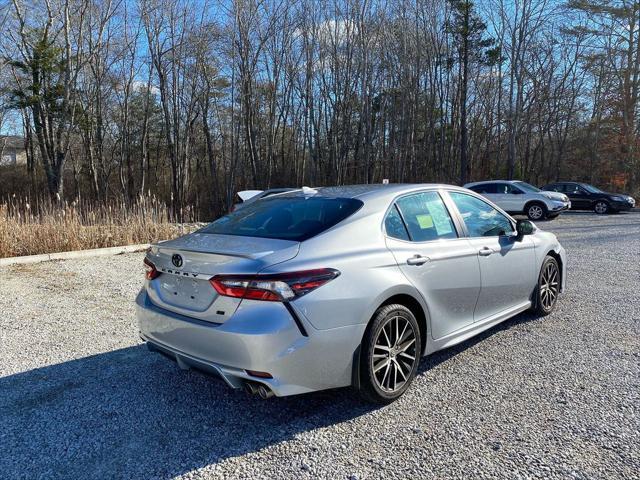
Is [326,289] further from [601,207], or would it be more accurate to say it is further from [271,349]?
[601,207]

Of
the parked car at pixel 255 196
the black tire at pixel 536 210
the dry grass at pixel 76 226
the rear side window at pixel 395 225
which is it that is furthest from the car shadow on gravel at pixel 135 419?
the black tire at pixel 536 210

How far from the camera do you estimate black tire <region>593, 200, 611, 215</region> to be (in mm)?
20408

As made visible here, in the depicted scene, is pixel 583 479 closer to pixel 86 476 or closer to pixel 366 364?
pixel 366 364

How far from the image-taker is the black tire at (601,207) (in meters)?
20.4

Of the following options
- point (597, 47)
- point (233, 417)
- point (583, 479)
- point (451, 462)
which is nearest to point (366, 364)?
point (451, 462)

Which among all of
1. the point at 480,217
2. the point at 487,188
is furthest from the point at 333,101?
the point at 480,217

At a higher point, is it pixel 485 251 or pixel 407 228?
pixel 407 228

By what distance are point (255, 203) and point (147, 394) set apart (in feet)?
5.64

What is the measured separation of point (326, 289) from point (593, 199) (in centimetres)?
2226

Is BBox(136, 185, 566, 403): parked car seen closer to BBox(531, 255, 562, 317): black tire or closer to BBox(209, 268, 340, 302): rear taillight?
BBox(209, 268, 340, 302): rear taillight

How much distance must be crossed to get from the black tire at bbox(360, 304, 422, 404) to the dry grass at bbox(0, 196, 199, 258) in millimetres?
8125

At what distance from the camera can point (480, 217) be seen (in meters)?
4.13

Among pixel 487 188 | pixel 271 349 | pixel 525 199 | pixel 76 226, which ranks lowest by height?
pixel 271 349

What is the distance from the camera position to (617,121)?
100 ft
